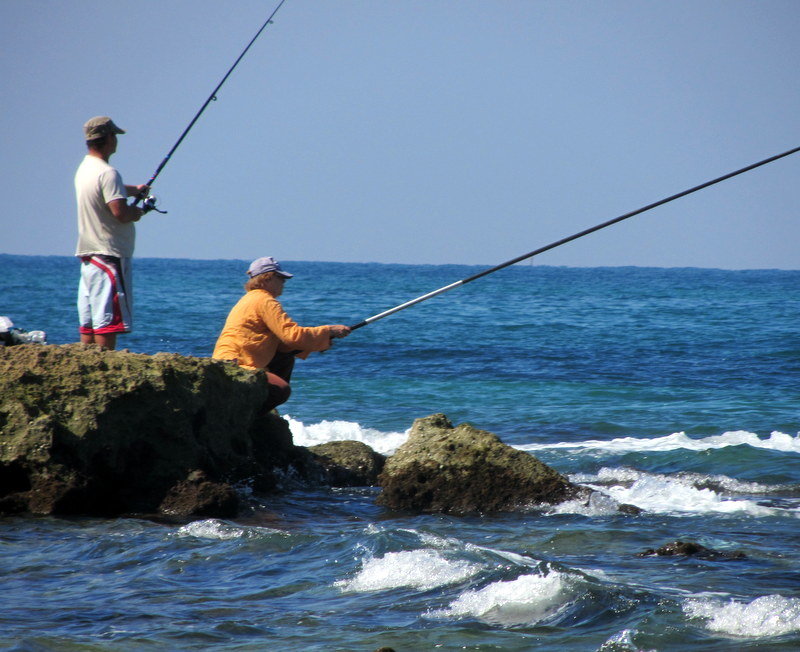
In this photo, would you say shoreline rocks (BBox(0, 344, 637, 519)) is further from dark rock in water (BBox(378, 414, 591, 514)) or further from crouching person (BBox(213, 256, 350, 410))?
crouching person (BBox(213, 256, 350, 410))

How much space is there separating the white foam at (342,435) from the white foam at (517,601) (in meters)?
4.93

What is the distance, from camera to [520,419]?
11.7 meters

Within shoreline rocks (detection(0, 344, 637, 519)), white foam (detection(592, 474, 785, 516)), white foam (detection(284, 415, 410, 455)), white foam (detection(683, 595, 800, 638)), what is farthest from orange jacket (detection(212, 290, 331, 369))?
white foam (detection(683, 595, 800, 638))

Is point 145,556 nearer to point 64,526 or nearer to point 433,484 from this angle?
point 64,526

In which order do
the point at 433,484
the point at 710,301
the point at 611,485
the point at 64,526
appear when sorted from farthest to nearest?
1. the point at 710,301
2. the point at 611,485
3. the point at 433,484
4. the point at 64,526

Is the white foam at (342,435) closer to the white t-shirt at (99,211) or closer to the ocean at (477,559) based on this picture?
the ocean at (477,559)

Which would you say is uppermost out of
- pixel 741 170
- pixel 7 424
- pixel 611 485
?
pixel 741 170

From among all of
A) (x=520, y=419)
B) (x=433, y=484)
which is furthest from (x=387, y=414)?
(x=433, y=484)

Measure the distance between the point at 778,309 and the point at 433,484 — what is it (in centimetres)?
2902

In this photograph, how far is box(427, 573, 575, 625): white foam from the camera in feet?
15.1

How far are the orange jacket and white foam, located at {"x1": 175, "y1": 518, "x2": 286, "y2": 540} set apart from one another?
142 centimetres

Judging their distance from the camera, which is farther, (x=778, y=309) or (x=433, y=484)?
(x=778, y=309)

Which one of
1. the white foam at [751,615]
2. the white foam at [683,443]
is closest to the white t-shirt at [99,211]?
the white foam at [751,615]

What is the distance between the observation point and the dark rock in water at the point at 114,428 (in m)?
6.01
